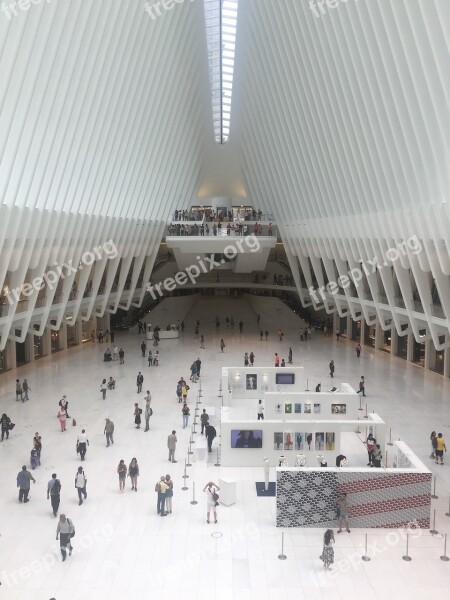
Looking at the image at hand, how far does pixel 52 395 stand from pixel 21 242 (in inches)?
278

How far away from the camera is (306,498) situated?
12367mm

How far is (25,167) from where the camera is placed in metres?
18.3

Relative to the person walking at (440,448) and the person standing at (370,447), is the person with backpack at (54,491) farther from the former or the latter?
the person walking at (440,448)

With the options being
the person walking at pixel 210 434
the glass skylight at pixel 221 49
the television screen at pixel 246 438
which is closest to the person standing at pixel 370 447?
the television screen at pixel 246 438

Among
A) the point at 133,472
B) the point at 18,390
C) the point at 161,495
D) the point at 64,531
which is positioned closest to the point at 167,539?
the point at 161,495

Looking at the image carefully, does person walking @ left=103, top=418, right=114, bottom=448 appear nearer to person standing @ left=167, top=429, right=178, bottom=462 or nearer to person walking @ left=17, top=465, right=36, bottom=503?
person standing @ left=167, top=429, right=178, bottom=462

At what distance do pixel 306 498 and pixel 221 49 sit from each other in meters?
27.6

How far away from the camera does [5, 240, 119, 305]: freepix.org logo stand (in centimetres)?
2208

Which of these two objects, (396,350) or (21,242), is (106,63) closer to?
(21,242)

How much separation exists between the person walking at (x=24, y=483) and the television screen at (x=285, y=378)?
12.4 m

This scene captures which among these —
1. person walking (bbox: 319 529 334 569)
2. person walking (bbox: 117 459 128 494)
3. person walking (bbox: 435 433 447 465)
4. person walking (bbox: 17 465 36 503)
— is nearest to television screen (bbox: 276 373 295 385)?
person walking (bbox: 435 433 447 465)

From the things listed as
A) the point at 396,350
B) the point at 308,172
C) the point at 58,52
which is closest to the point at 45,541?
the point at 58,52

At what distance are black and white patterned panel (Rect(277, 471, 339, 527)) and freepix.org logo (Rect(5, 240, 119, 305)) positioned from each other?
13890 millimetres

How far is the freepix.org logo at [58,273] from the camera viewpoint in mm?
22078
